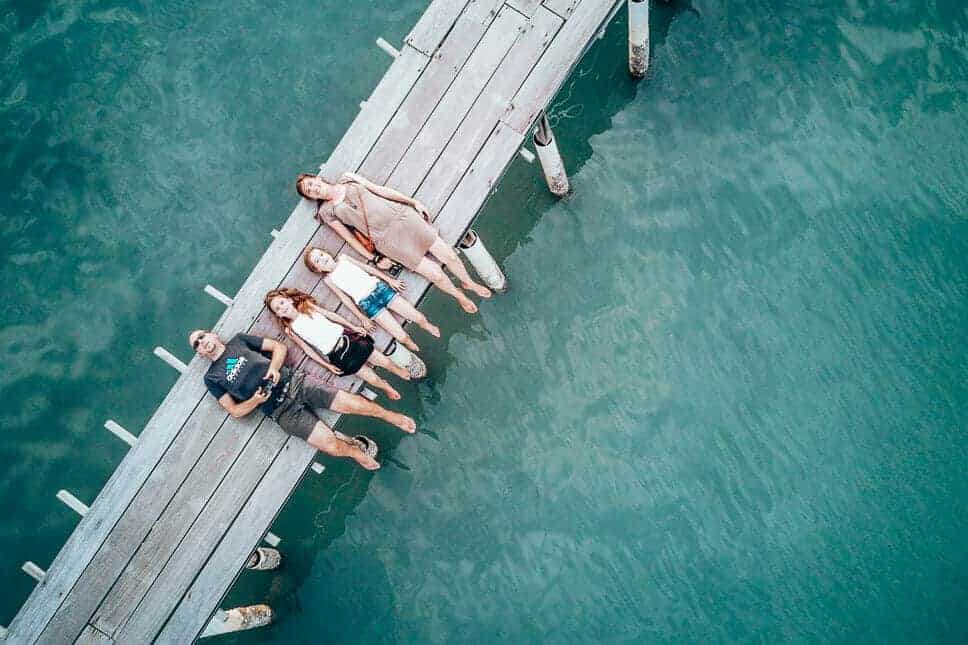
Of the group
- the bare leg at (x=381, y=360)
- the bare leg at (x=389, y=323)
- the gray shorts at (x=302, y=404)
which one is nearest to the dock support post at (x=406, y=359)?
the bare leg at (x=381, y=360)

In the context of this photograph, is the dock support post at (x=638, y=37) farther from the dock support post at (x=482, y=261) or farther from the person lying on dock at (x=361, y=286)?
the person lying on dock at (x=361, y=286)

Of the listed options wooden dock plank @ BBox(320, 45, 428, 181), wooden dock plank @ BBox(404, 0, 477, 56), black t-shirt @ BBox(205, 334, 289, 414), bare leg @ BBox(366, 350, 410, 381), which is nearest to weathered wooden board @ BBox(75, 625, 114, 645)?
black t-shirt @ BBox(205, 334, 289, 414)

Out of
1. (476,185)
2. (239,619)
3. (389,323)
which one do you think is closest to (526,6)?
(476,185)

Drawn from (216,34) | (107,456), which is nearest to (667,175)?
(216,34)

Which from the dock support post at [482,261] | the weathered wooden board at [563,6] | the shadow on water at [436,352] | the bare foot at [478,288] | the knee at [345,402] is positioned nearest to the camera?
the knee at [345,402]

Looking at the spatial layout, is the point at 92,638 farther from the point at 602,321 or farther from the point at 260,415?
the point at 602,321

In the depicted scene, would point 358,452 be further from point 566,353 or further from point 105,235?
point 105,235
